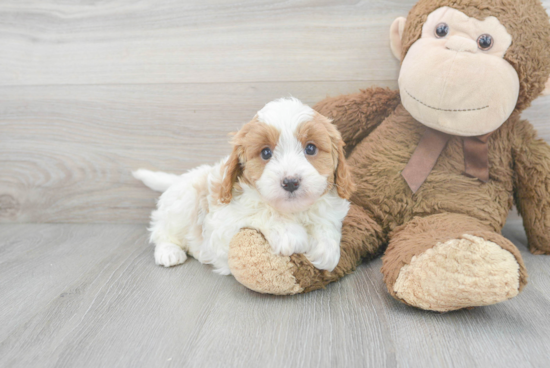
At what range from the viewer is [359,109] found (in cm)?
155

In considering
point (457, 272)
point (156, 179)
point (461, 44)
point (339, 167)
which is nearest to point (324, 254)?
point (339, 167)

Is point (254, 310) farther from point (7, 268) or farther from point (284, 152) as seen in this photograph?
point (7, 268)

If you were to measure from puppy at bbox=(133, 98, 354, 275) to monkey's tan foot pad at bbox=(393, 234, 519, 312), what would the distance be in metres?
0.25

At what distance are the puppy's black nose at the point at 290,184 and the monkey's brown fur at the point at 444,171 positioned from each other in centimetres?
32

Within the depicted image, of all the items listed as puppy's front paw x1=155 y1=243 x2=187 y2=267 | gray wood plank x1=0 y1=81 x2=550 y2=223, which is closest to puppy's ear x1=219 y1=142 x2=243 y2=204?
puppy's front paw x1=155 y1=243 x2=187 y2=267

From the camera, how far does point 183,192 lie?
1508 mm

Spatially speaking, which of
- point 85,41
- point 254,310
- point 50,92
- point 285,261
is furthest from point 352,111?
point 50,92

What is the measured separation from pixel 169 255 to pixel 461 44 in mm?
1203

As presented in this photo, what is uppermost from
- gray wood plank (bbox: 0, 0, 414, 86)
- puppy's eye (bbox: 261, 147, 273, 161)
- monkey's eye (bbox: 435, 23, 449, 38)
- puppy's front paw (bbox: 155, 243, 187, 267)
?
monkey's eye (bbox: 435, 23, 449, 38)

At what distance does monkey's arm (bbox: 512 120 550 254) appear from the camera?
142 cm

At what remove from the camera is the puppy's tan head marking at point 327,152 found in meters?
1.12

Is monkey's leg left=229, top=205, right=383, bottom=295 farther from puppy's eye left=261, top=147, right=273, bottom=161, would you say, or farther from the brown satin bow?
the brown satin bow

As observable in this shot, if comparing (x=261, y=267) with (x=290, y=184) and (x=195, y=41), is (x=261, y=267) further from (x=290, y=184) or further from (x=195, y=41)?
(x=195, y=41)

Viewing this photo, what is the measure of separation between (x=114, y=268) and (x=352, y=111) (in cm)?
106
